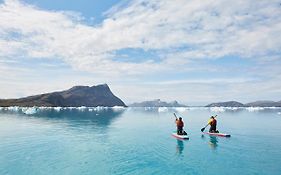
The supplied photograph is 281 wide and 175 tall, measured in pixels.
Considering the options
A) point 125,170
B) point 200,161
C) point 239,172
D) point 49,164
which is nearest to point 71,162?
point 49,164

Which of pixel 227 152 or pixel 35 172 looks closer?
pixel 35 172

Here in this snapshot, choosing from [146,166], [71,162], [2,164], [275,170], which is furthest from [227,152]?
[2,164]

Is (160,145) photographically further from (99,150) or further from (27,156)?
(27,156)

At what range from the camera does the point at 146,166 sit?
2155 centimetres

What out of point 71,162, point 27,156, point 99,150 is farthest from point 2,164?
point 99,150

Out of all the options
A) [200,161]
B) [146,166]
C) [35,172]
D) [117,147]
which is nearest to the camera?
[35,172]

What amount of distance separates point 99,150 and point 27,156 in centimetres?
668

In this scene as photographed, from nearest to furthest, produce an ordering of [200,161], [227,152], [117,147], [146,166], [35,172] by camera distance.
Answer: [35,172] → [146,166] → [200,161] → [227,152] → [117,147]

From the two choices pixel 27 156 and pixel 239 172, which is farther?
pixel 27 156

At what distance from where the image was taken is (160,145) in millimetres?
31859

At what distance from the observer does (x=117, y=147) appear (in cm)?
3005

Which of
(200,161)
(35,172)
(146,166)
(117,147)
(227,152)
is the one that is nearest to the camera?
(35,172)

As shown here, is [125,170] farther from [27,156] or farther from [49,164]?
[27,156]

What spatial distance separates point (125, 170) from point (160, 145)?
12024 mm
